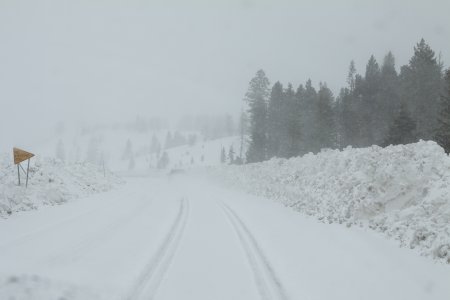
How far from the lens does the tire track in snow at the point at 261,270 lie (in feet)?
21.6

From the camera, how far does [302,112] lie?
201 ft

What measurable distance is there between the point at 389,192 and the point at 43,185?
15.5 m

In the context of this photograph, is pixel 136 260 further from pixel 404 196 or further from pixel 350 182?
pixel 350 182

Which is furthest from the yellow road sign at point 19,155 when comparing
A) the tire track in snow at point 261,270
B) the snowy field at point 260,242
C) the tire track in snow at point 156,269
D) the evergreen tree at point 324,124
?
the evergreen tree at point 324,124

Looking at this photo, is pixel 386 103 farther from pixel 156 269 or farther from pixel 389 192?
pixel 156 269

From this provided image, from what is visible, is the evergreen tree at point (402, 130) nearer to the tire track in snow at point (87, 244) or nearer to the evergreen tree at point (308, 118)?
the evergreen tree at point (308, 118)

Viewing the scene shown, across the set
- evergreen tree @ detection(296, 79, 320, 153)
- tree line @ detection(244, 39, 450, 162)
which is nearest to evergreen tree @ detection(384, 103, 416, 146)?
tree line @ detection(244, 39, 450, 162)

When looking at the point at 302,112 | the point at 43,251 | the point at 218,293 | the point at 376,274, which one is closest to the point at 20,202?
the point at 43,251

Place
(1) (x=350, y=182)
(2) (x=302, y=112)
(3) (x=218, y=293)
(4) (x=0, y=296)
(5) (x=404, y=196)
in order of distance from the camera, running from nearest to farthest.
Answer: (4) (x=0, y=296)
(3) (x=218, y=293)
(5) (x=404, y=196)
(1) (x=350, y=182)
(2) (x=302, y=112)

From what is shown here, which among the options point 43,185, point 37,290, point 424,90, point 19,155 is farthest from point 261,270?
point 424,90

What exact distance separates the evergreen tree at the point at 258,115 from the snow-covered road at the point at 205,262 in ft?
161

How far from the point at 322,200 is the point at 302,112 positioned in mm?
47079

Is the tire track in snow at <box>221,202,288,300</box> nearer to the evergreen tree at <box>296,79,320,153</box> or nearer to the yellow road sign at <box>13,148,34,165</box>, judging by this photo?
the yellow road sign at <box>13,148,34,165</box>

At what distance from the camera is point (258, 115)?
64.6 metres
